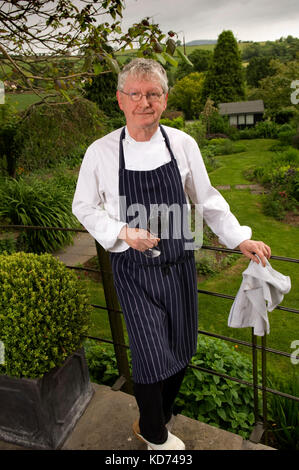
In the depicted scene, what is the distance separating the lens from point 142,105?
158 cm

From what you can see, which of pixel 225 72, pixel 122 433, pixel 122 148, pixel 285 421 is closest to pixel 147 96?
pixel 122 148

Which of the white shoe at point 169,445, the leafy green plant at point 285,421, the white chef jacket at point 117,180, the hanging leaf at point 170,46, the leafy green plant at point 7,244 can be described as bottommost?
the leafy green plant at point 285,421

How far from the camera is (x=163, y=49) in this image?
2.37 m

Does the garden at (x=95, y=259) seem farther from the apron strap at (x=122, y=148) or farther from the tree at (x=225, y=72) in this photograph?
the tree at (x=225, y=72)

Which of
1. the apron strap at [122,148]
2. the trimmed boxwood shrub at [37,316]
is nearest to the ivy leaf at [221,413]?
the trimmed boxwood shrub at [37,316]

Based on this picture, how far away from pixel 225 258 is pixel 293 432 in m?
4.79

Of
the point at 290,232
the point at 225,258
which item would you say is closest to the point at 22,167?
the point at 225,258

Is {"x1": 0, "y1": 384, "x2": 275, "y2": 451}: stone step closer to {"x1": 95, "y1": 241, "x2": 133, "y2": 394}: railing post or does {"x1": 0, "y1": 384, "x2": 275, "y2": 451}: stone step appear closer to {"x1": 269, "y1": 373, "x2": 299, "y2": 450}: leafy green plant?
{"x1": 95, "y1": 241, "x2": 133, "y2": 394}: railing post

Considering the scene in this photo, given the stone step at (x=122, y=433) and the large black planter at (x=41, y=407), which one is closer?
the large black planter at (x=41, y=407)

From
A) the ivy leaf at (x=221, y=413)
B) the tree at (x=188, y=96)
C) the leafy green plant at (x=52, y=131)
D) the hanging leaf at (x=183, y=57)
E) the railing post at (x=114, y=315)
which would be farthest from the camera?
the tree at (x=188, y=96)

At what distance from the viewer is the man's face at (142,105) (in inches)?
62.0

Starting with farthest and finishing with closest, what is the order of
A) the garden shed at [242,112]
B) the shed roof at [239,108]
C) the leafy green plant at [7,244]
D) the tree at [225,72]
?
1. the tree at [225,72]
2. the garden shed at [242,112]
3. the shed roof at [239,108]
4. the leafy green plant at [7,244]

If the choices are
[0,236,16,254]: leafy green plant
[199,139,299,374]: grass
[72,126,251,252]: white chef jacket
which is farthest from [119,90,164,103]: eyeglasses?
[0,236,16,254]: leafy green plant

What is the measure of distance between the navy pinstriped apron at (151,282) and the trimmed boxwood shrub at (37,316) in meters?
0.36
